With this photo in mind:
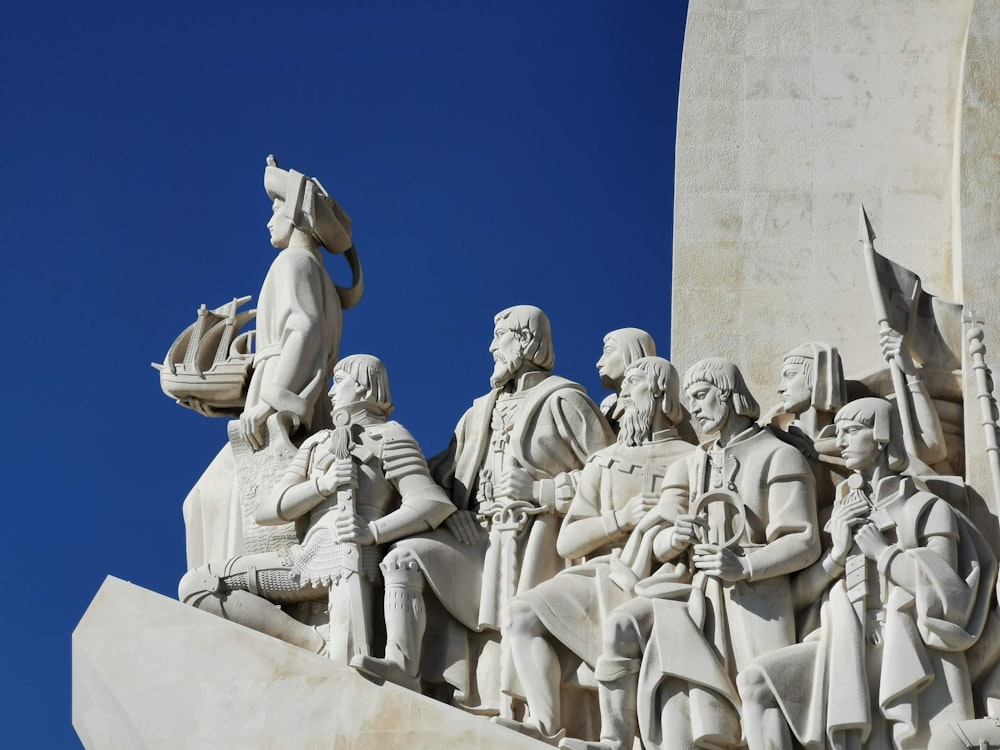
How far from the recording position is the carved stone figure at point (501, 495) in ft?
31.9

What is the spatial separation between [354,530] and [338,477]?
28 centimetres

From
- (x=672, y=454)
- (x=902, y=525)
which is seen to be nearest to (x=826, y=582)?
(x=902, y=525)

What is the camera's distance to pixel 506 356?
10273 millimetres

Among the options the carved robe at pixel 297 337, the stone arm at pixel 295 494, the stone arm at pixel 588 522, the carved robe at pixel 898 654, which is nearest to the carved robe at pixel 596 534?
the stone arm at pixel 588 522

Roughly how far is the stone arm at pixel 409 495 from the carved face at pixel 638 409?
35.3 inches

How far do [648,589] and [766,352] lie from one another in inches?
84.0

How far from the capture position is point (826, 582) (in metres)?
9.13

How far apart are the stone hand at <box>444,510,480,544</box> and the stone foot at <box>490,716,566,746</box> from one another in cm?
110

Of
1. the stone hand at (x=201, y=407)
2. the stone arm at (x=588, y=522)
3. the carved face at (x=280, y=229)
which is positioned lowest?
the stone arm at (x=588, y=522)

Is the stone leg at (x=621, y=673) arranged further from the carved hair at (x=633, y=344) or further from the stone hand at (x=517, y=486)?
the carved hair at (x=633, y=344)

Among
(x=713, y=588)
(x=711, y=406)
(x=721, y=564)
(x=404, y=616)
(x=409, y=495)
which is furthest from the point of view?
(x=409, y=495)

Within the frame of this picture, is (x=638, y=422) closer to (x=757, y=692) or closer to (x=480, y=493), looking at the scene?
(x=480, y=493)

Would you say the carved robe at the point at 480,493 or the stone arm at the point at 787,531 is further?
the carved robe at the point at 480,493

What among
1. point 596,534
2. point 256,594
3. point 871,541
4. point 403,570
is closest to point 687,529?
point 596,534
